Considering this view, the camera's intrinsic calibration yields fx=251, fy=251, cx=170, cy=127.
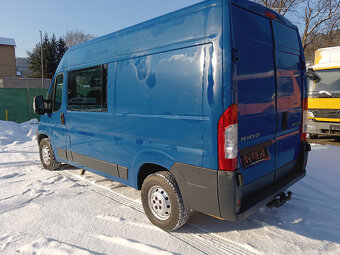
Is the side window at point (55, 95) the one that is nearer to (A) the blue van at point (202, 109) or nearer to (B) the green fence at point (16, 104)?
(A) the blue van at point (202, 109)

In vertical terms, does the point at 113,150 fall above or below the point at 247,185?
above

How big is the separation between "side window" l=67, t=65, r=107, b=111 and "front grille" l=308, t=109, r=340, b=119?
7.14m

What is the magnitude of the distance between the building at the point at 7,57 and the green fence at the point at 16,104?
32.6 m

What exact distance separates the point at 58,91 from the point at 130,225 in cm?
307

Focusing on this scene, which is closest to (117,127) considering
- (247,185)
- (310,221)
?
(247,185)

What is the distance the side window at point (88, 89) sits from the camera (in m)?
3.80

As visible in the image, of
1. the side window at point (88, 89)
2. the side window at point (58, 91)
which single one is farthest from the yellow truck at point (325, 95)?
the side window at point (58, 91)

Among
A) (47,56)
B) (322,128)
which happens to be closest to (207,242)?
(322,128)

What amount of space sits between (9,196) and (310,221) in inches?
180

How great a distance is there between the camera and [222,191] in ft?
8.02

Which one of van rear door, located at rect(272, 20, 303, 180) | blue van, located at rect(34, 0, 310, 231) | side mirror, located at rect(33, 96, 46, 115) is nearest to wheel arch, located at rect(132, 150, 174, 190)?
blue van, located at rect(34, 0, 310, 231)

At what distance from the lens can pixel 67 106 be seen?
461 cm

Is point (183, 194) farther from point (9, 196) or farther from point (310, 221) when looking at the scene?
point (9, 196)

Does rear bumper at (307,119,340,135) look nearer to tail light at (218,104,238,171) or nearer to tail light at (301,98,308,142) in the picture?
tail light at (301,98,308,142)
